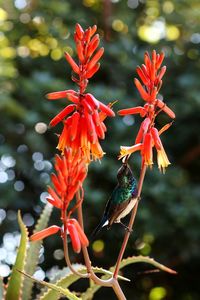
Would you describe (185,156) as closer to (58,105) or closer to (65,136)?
(58,105)

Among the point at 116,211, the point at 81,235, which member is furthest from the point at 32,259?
the point at 81,235

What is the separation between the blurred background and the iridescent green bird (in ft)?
5.71

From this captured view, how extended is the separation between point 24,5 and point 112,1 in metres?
0.44

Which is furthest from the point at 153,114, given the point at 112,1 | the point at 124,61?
the point at 112,1

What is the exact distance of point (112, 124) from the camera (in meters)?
3.06

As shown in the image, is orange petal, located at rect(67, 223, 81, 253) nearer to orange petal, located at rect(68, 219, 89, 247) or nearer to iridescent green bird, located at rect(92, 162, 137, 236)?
orange petal, located at rect(68, 219, 89, 247)

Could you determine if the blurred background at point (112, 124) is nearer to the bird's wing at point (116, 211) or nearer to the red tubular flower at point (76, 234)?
the bird's wing at point (116, 211)

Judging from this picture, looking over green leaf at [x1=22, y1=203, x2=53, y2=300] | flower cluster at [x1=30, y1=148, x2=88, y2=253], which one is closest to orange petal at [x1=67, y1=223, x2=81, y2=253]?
flower cluster at [x1=30, y1=148, x2=88, y2=253]

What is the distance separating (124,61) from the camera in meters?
3.14

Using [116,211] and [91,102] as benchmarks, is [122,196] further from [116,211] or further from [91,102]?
[91,102]

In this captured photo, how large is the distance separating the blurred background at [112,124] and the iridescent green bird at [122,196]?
5.71ft

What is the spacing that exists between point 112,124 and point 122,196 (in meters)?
2.06

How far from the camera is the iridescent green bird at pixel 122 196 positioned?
100 cm

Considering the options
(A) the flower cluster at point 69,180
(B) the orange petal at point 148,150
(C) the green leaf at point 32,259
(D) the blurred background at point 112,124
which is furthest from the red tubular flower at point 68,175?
(D) the blurred background at point 112,124
